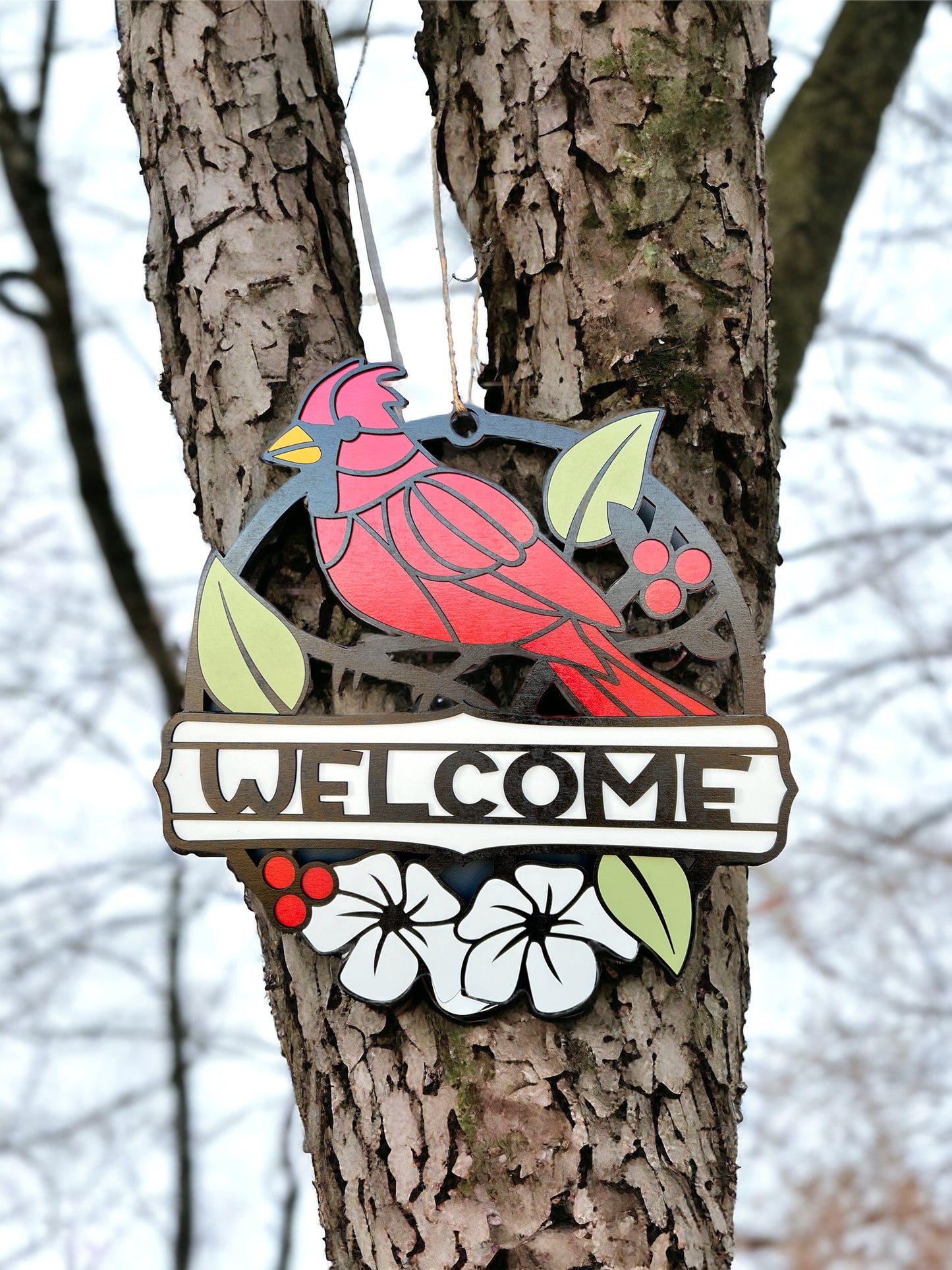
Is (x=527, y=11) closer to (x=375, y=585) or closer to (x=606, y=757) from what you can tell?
(x=375, y=585)

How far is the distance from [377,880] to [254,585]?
274mm

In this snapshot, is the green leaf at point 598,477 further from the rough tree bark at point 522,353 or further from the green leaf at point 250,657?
the green leaf at point 250,657

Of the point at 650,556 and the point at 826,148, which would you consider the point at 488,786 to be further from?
the point at 826,148

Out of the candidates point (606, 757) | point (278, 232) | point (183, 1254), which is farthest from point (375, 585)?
point (183, 1254)

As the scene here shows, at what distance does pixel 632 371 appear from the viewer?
2.94 ft

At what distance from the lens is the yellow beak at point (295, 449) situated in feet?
2.91

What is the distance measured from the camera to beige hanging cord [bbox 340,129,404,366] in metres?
1.01

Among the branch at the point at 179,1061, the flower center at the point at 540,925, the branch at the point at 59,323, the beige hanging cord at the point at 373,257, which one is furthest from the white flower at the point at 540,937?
the branch at the point at 179,1061

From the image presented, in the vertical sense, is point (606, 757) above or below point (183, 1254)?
above

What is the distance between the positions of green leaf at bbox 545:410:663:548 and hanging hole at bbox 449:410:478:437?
8 cm

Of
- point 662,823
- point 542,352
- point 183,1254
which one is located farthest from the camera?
point 183,1254

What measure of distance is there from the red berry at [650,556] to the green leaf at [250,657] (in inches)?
11.2

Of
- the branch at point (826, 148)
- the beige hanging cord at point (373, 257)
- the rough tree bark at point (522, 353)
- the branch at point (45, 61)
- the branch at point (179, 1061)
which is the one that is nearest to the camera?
the rough tree bark at point (522, 353)

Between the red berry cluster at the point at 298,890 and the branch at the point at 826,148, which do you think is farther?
the branch at the point at 826,148
